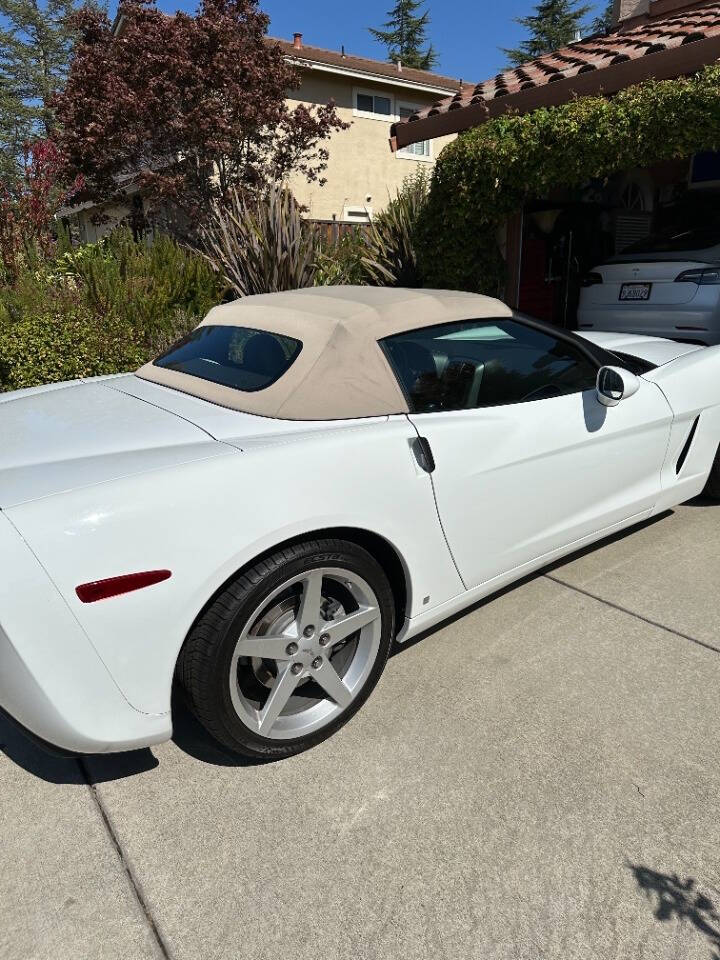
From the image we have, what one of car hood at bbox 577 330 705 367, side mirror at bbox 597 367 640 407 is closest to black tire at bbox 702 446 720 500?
car hood at bbox 577 330 705 367

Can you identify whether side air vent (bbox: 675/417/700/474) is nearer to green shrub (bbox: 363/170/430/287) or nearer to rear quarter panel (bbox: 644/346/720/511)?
rear quarter panel (bbox: 644/346/720/511)

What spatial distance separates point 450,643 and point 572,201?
8644mm

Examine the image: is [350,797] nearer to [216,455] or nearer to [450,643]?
[450,643]

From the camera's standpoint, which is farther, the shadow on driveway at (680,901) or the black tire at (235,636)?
the black tire at (235,636)

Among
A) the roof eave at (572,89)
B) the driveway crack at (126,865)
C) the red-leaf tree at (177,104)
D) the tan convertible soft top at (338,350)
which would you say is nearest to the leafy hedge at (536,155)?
the roof eave at (572,89)

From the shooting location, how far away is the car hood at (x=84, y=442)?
1903mm

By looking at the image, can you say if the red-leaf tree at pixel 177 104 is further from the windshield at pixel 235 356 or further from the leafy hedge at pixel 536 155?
the windshield at pixel 235 356

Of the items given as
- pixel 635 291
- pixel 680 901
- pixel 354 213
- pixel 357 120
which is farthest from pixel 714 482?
pixel 357 120

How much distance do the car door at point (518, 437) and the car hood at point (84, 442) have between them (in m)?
0.85

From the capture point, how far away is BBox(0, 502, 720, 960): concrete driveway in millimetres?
1713

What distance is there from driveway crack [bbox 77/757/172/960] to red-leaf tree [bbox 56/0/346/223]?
11374 millimetres

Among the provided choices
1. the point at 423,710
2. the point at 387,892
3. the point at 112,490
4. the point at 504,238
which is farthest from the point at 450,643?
the point at 504,238

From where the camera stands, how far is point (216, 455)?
6.74ft

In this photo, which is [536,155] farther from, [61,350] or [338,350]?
[338,350]
